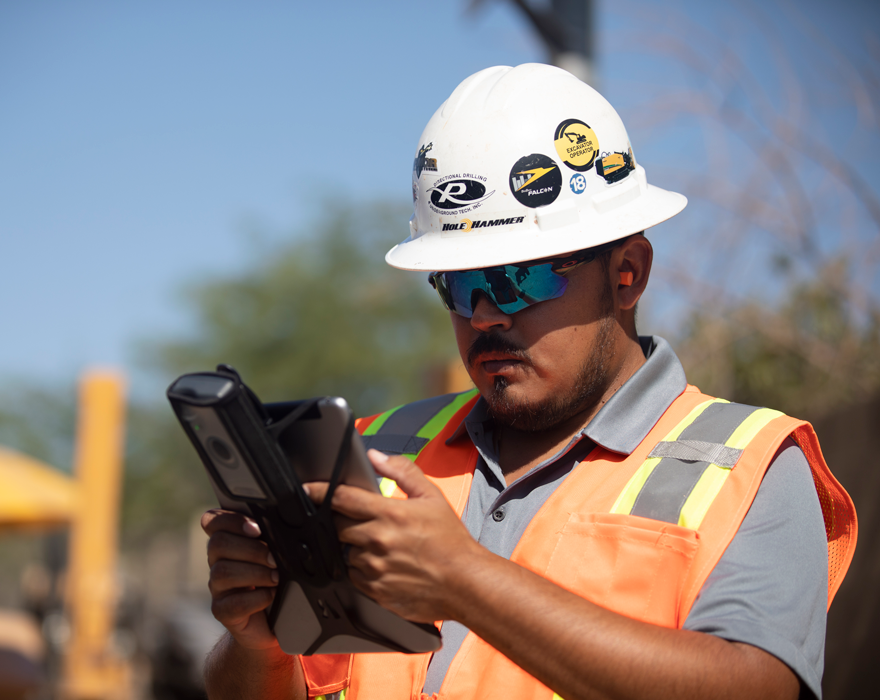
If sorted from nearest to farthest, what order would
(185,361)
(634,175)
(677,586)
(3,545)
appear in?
(677,586)
(634,175)
(185,361)
(3,545)

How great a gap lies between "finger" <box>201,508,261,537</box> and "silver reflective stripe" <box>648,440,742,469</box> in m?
0.91

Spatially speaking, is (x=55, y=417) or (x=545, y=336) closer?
(x=545, y=336)

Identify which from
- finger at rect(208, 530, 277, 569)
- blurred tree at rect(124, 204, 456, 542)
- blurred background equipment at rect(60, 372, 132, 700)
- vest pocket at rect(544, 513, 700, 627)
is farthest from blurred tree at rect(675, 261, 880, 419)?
blurred tree at rect(124, 204, 456, 542)

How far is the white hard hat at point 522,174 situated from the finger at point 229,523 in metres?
0.82

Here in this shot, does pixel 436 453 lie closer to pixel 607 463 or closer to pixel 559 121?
pixel 607 463

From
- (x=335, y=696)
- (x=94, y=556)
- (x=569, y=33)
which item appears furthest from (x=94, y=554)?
(x=335, y=696)

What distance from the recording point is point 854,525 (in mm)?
2107

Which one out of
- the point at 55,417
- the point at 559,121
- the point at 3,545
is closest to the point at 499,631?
the point at 559,121

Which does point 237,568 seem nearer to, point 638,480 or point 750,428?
point 638,480

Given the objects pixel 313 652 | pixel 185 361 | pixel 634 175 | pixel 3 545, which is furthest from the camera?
pixel 3 545

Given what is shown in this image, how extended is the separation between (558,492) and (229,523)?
754 millimetres

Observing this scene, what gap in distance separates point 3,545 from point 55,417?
10.6 m

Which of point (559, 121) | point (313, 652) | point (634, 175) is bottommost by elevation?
point (313, 652)

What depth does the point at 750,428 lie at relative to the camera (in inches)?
79.9
